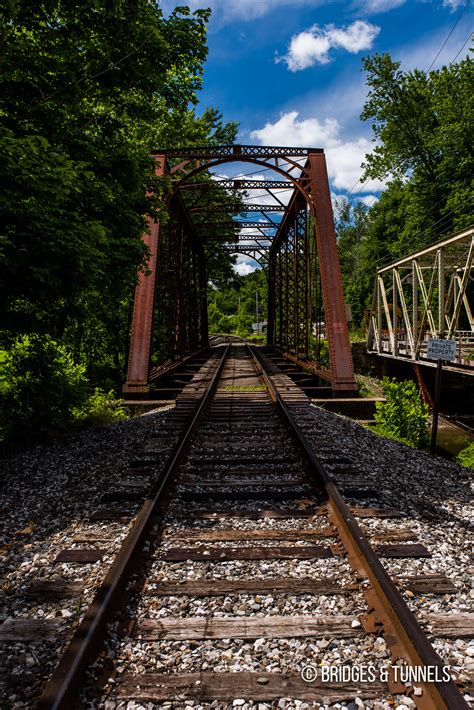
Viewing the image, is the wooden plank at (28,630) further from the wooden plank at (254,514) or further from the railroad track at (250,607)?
the wooden plank at (254,514)

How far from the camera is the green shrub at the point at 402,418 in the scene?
9.23 m

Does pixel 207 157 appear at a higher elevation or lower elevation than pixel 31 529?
higher

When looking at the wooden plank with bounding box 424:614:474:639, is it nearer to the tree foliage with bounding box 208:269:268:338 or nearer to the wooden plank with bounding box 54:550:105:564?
the wooden plank with bounding box 54:550:105:564

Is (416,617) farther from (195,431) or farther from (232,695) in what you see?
(195,431)

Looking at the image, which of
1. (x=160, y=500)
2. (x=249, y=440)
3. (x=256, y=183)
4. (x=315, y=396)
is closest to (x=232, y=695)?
(x=160, y=500)

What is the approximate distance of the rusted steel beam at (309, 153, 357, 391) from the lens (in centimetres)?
1023

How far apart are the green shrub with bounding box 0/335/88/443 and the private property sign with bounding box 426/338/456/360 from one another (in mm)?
7221

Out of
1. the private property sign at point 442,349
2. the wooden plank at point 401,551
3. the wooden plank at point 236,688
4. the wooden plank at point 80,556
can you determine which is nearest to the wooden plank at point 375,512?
the wooden plank at point 401,551

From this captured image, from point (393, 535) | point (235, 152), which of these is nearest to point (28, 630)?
point (393, 535)

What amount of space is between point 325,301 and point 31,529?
29.0 ft

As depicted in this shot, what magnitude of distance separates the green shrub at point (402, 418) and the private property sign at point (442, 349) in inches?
68.0

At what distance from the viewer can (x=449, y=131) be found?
977 inches

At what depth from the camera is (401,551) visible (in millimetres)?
3197

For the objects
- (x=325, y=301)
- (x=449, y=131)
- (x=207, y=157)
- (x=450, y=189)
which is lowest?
(x=325, y=301)
